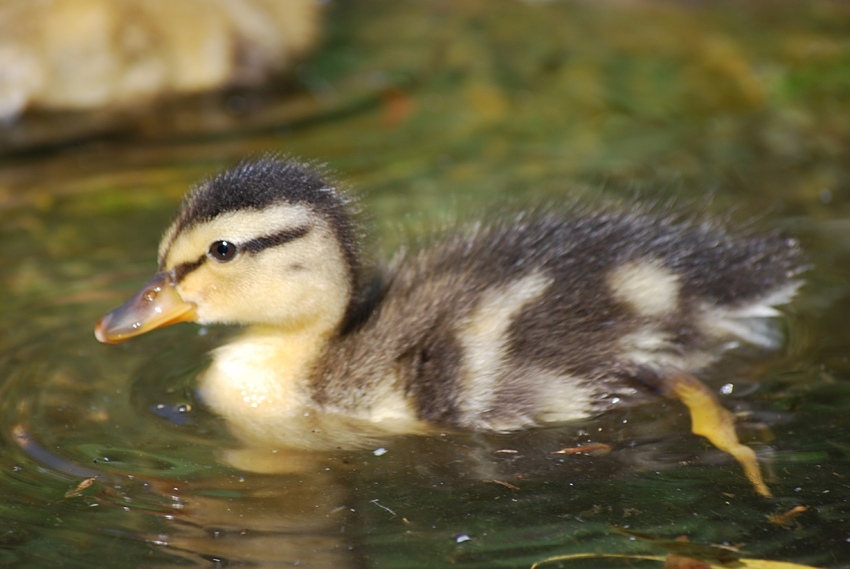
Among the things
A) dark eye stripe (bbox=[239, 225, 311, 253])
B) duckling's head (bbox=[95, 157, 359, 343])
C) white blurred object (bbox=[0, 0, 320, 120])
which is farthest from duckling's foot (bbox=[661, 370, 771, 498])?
white blurred object (bbox=[0, 0, 320, 120])

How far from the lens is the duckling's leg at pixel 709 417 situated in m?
2.94

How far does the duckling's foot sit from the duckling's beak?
131 centimetres

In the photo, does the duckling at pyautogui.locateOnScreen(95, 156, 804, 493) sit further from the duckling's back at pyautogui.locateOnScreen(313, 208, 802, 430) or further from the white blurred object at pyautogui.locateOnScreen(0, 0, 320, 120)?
the white blurred object at pyautogui.locateOnScreen(0, 0, 320, 120)

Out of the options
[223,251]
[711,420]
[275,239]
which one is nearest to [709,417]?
[711,420]

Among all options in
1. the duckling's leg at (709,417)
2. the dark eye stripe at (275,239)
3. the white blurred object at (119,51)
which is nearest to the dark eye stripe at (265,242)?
the dark eye stripe at (275,239)

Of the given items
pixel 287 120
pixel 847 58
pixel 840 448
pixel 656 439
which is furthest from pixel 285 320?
pixel 847 58

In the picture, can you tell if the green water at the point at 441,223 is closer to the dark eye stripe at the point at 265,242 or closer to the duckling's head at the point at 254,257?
the duckling's head at the point at 254,257

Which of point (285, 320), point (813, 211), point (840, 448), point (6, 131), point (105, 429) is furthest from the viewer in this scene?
point (6, 131)

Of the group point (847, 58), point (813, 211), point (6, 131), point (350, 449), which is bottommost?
point (350, 449)

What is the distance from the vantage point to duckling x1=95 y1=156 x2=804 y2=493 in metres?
3.26

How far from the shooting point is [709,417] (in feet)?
10.4

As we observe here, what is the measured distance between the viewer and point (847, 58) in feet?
19.4

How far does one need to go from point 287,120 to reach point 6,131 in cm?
124

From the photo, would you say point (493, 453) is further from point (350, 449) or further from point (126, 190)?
point (126, 190)
